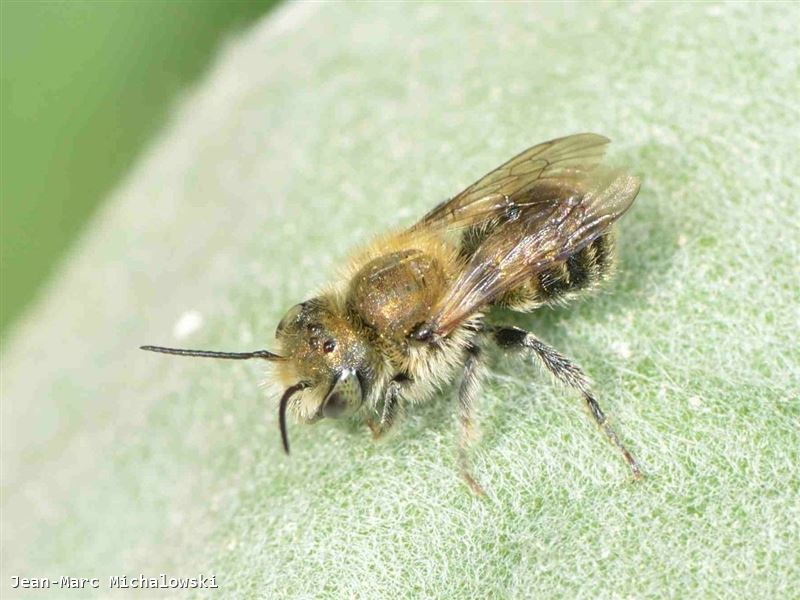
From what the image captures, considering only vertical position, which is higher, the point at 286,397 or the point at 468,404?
the point at 286,397

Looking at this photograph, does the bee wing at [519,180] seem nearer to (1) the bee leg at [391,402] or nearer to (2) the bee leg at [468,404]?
(2) the bee leg at [468,404]

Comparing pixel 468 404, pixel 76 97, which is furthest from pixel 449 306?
pixel 76 97

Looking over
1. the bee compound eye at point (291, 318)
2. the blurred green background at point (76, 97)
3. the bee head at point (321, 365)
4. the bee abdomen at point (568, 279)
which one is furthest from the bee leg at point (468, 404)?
the blurred green background at point (76, 97)

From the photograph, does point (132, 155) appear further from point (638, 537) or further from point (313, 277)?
point (638, 537)

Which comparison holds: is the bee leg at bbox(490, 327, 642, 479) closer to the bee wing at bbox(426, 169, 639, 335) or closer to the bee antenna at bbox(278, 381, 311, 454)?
the bee wing at bbox(426, 169, 639, 335)

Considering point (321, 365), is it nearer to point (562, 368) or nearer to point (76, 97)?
point (562, 368)

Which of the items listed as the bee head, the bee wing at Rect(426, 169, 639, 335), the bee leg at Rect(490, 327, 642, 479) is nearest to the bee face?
the bee head

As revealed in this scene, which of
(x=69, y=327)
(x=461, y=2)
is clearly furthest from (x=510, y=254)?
(x=69, y=327)
